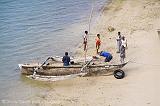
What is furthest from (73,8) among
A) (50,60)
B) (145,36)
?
(50,60)

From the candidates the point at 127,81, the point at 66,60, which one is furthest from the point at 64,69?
the point at 127,81

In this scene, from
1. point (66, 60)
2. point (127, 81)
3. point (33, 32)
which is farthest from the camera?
point (33, 32)

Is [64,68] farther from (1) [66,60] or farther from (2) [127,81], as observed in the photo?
(2) [127,81]

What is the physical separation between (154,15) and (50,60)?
9.86 metres

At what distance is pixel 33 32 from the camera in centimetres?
2967

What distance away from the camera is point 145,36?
2555 cm

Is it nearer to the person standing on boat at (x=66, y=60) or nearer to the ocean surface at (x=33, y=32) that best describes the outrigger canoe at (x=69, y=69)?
the person standing on boat at (x=66, y=60)

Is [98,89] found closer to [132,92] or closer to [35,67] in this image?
[132,92]

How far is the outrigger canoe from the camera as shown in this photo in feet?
67.1

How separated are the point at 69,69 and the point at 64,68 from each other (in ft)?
0.87

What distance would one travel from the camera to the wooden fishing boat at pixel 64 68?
20594 mm


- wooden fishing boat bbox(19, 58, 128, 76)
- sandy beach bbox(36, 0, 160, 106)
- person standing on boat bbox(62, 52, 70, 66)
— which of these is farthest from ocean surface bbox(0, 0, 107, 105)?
person standing on boat bbox(62, 52, 70, 66)

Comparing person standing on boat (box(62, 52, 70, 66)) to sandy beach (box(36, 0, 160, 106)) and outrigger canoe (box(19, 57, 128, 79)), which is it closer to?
outrigger canoe (box(19, 57, 128, 79))

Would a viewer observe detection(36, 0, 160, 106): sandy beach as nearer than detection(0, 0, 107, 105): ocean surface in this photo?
Yes
